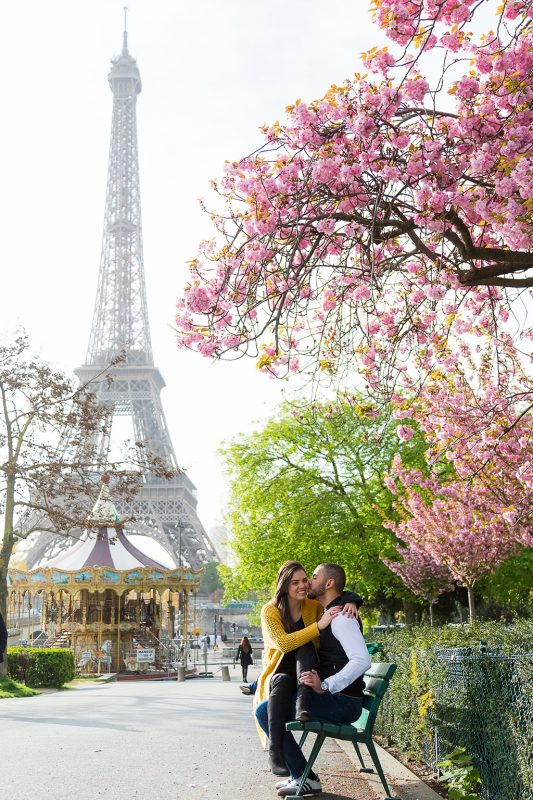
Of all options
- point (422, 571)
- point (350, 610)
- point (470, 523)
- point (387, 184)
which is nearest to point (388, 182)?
point (387, 184)

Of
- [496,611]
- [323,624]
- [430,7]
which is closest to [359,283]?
[430,7]

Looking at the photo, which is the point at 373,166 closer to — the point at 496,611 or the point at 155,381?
the point at 496,611

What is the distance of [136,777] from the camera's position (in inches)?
262

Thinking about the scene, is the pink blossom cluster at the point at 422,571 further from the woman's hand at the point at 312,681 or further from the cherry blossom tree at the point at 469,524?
the woman's hand at the point at 312,681

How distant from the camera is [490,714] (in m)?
5.50

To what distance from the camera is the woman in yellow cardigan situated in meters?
5.69

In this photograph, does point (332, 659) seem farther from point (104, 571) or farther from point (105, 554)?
point (105, 554)

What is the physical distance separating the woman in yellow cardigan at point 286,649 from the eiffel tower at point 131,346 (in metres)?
52.4

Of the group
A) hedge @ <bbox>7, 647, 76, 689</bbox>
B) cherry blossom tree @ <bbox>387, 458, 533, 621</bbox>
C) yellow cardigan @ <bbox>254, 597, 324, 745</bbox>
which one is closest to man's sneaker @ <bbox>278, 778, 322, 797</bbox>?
yellow cardigan @ <bbox>254, 597, 324, 745</bbox>

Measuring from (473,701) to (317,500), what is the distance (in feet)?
68.6

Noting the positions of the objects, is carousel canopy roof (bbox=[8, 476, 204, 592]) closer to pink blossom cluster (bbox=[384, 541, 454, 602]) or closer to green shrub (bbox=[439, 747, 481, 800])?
pink blossom cluster (bbox=[384, 541, 454, 602])

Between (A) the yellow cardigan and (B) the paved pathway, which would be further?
(B) the paved pathway

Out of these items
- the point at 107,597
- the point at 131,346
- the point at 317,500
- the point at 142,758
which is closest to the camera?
the point at 142,758

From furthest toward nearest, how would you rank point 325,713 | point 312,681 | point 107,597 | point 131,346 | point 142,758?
point 131,346 < point 107,597 < point 142,758 < point 325,713 < point 312,681
